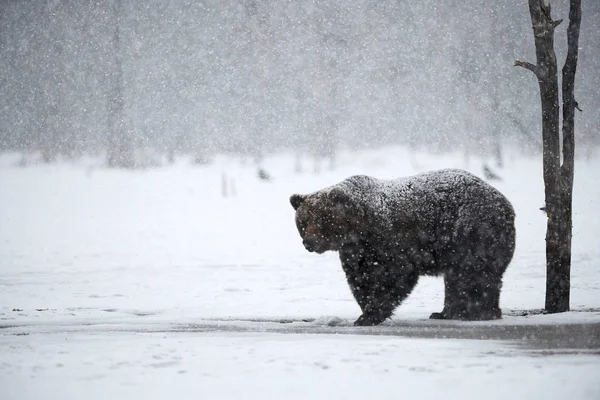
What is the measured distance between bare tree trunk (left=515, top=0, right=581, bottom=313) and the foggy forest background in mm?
36839

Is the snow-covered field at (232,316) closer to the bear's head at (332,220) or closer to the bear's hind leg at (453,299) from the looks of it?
the bear's hind leg at (453,299)

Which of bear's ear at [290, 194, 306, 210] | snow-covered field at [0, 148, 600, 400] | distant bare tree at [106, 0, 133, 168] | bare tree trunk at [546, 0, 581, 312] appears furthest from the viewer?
distant bare tree at [106, 0, 133, 168]

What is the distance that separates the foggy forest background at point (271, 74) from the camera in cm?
4762

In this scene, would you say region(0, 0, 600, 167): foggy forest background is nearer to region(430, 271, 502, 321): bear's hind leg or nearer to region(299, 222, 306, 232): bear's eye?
region(299, 222, 306, 232): bear's eye

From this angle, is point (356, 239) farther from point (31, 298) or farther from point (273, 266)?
point (273, 266)

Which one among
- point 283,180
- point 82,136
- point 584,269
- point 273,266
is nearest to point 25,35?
point 82,136

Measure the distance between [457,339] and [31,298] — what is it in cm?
727

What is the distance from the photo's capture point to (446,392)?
5.02 meters

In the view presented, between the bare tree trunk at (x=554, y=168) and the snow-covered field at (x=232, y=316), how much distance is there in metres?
0.43

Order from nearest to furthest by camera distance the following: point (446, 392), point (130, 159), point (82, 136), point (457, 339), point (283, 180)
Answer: point (446, 392), point (457, 339), point (283, 180), point (130, 159), point (82, 136)

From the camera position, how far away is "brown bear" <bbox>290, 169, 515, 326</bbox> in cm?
853

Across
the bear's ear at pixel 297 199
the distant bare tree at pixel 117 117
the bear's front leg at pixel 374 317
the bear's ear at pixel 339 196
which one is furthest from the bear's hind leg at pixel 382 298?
the distant bare tree at pixel 117 117

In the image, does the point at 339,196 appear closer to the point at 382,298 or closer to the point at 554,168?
the point at 382,298

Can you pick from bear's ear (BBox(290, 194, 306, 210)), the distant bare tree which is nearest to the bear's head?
bear's ear (BBox(290, 194, 306, 210))
